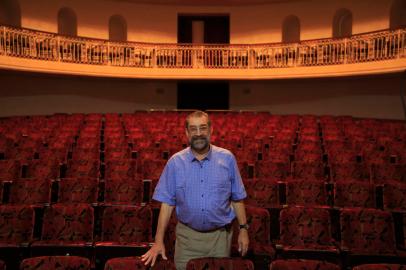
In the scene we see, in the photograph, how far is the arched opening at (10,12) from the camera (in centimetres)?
1460

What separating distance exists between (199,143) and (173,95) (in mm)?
14366

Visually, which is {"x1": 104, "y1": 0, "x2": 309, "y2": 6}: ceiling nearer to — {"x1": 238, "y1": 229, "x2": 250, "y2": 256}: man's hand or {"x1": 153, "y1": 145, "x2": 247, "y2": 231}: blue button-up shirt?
{"x1": 153, "y1": 145, "x2": 247, "y2": 231}: blue button-up shirt

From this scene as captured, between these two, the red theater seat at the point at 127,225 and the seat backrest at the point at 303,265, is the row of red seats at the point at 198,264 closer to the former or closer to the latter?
the seat backrest at the point at 303,265

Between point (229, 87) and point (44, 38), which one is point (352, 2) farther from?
point (44, 38)

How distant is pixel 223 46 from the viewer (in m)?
15.4

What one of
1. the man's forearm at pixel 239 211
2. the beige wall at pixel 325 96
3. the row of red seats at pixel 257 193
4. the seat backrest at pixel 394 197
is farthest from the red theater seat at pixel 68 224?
the beige wall at pixel 325 96

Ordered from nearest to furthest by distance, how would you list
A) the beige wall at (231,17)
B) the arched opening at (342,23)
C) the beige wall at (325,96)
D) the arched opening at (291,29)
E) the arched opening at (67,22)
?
the beige wall at (325,96)
the beige wall at (231,17)
the arched opening at (342,23)
the arched opening at (67,22)
the arched opening at (291,29)

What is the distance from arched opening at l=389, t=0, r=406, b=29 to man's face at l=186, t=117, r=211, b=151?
1350cm

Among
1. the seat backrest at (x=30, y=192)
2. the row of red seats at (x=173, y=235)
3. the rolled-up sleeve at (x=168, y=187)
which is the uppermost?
the rolled-up sleeve at (x=168, y=187)

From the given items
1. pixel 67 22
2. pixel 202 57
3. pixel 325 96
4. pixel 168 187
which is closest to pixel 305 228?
pixel 168 187

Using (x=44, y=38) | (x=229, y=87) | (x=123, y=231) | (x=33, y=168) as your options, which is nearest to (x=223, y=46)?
(x=229, y=87)

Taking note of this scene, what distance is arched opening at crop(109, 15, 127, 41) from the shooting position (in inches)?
664

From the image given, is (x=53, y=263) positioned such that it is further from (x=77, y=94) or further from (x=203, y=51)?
(x=77, y=94)

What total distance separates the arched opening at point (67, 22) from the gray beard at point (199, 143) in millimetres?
14421
